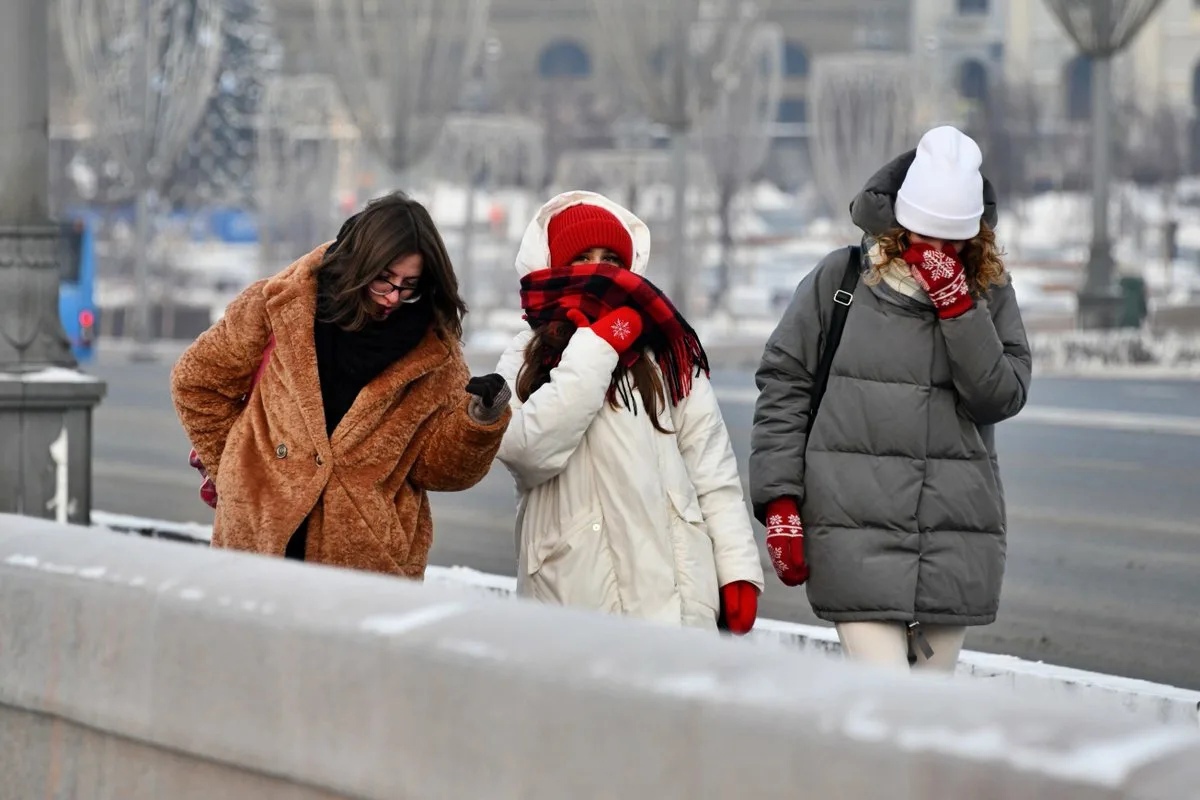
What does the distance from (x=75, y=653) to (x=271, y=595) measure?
0.61 m

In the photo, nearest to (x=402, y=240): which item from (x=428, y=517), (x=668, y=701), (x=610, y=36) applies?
(x=428, y=517)

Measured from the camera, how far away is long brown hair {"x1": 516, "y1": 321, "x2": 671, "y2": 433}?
4.96 metres

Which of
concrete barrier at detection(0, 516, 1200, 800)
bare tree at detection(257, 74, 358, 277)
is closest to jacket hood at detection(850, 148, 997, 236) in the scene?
concrete barrier at detection(0, 516, 1200, 800)

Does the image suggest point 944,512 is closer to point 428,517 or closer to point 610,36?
point 428,517

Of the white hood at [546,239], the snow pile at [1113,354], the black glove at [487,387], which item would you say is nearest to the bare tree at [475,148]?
the snow pile at [1113,354]

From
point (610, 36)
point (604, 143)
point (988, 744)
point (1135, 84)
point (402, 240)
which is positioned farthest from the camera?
point (604, 143)

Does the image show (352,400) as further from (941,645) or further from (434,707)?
(434,707)

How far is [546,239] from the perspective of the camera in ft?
16.6

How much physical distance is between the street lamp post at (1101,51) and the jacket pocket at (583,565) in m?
22.5

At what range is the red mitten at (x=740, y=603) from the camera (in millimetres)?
4996

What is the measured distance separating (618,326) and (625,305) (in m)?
0.06

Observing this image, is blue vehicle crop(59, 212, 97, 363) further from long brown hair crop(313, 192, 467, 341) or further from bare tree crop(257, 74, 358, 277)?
long brown hair crop(313, 192, 467, 341)

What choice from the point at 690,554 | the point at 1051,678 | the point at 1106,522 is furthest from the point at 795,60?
the point at 690,554

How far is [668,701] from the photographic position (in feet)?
9.68
